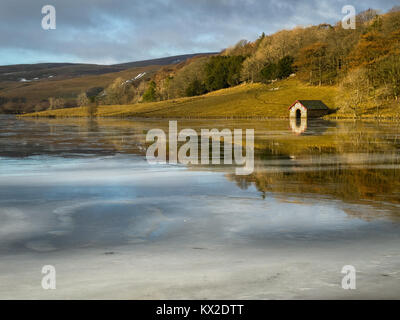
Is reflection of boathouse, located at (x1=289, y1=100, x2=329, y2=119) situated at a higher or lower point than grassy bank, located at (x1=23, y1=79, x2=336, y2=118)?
lower

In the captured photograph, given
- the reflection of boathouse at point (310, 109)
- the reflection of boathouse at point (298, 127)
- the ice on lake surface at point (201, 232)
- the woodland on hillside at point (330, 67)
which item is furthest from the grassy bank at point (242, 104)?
the ice on lake surface at point (201, 232)

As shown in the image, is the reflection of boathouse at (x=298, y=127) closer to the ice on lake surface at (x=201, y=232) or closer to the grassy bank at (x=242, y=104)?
the ice on lake surface at (x=201, y=232)

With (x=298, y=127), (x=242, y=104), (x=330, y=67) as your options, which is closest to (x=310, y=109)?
(x=242, y=104)

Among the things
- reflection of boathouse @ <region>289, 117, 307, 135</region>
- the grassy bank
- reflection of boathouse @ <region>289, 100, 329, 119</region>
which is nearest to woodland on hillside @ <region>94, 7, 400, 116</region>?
the grassy bank

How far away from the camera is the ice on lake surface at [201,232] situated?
6.50 meters

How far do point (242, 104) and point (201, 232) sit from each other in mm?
105729

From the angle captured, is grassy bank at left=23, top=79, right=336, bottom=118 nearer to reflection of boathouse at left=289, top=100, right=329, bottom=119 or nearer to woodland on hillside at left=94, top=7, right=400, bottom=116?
reflection of boathouse at left=289, top=100, right=329, bottom=119

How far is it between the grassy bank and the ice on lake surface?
79.4 meters

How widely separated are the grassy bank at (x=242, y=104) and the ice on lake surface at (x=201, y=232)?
79.4m

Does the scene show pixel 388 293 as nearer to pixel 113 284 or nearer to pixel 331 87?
pixel 113 284

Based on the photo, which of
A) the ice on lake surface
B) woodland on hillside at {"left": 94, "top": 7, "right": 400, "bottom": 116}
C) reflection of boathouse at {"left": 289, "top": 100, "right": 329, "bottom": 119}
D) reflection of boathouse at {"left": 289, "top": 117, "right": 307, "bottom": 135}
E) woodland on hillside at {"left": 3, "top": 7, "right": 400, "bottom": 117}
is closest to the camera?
the ice on lake surface

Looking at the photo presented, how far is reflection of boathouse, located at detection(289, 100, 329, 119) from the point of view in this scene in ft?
301

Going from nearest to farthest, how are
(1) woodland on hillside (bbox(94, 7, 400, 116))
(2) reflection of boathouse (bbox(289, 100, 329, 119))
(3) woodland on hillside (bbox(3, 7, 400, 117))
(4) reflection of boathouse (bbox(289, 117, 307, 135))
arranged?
(4) reflection of boathouse (bbox(289, 117, 307, 135)) → (3) woodland on hillside (bbox(3, 7, 400, 117)) → (1) woodland on hillside (bbox(94, 7, 400, 116)) → (2) reflection of boathouse (bbox(289, 100, 329, 119))

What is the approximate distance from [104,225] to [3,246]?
2.13m
